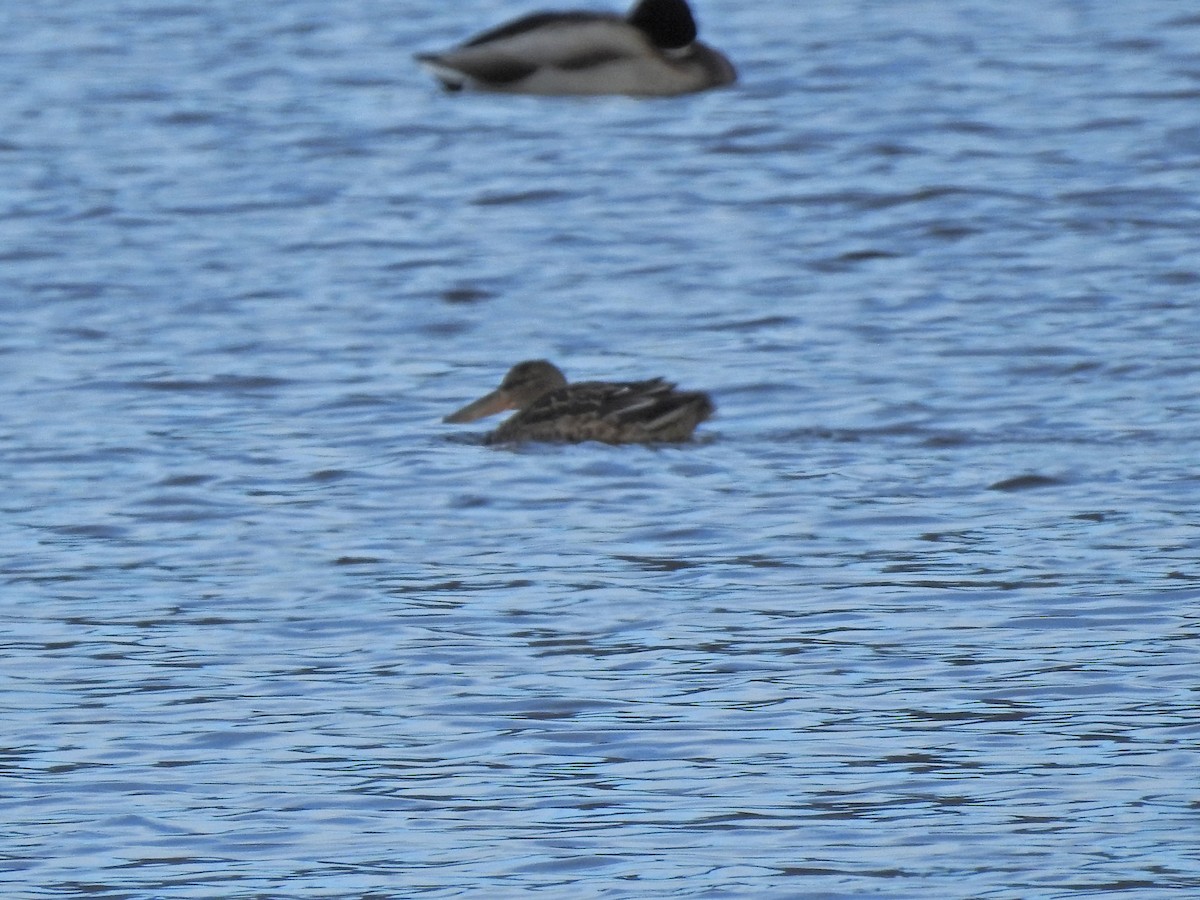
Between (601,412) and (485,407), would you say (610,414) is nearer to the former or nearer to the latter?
(601,412)

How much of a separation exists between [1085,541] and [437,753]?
289cm

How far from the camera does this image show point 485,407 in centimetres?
1204

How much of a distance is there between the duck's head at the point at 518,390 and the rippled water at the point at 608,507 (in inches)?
5.3

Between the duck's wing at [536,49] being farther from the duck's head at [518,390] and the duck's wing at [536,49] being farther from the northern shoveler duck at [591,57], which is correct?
the duck's head at [518,390]

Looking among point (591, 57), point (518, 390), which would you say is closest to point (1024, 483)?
point (518, 390)

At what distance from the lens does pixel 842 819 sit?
6.88 metres

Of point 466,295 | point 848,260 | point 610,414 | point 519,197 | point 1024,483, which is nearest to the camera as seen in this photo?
point 1024,483

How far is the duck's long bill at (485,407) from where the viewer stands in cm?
1203

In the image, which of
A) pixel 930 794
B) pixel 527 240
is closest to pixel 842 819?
pixel 930 794

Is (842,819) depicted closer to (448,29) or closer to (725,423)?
(725,423)

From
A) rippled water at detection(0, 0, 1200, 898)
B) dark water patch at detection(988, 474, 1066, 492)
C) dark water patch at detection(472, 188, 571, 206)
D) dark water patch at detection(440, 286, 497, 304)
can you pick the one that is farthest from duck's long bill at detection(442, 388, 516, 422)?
dark water patch at detection(472, 188, 571, 206)

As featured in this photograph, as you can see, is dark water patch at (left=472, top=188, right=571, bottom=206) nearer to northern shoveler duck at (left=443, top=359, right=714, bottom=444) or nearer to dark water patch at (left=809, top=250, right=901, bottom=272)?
dark water patch at (left=809, top=250, right=901, bottom=272)

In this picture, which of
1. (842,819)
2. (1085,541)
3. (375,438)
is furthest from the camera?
(375,438)

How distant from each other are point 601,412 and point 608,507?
1.27m
